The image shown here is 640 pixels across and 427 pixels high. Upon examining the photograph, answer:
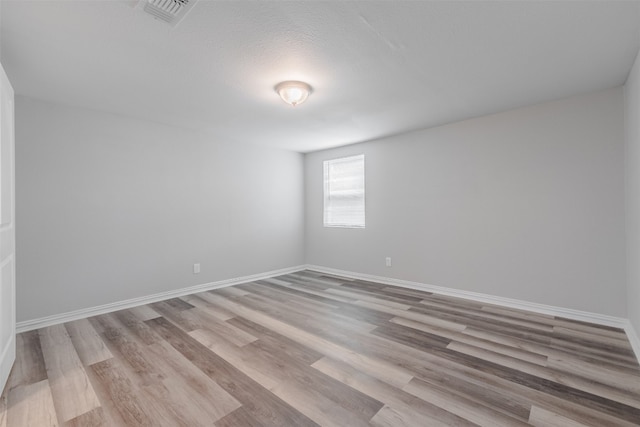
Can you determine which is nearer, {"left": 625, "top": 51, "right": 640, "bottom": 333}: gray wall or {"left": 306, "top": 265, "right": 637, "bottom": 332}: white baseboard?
{"left": 625, "top": 51, "right": 640, "bottom": 333}: gray wall

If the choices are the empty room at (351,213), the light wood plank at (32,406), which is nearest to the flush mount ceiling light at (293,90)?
the empty room at (351,213)

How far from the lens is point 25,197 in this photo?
9.34 ft

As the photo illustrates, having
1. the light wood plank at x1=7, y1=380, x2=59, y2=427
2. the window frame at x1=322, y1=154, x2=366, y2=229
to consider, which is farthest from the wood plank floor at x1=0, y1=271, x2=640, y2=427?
the window frame at x1=322, y1=154, x2=366, y2=229

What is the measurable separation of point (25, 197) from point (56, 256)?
66 cm

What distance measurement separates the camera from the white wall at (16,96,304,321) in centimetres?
290

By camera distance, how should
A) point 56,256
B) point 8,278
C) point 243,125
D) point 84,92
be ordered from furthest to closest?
point 243,125, point 56,256, point 84,92, point 8,278

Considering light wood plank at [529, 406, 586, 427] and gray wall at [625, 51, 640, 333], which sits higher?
gray wall at [625, 51, 640, 333]

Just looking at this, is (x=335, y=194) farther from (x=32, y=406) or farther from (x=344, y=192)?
(x=32, y=406)

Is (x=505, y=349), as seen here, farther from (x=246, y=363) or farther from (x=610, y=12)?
(x=610, y=12)

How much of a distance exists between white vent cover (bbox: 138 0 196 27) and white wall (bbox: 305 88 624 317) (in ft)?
10.8

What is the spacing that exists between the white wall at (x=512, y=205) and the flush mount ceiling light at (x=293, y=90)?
214cm

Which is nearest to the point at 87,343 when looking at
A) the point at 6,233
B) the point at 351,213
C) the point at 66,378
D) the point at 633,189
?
the point at 66,378

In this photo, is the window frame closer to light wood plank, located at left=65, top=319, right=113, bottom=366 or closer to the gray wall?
the gray wall

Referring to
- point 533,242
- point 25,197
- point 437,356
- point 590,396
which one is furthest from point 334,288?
point 25,197
